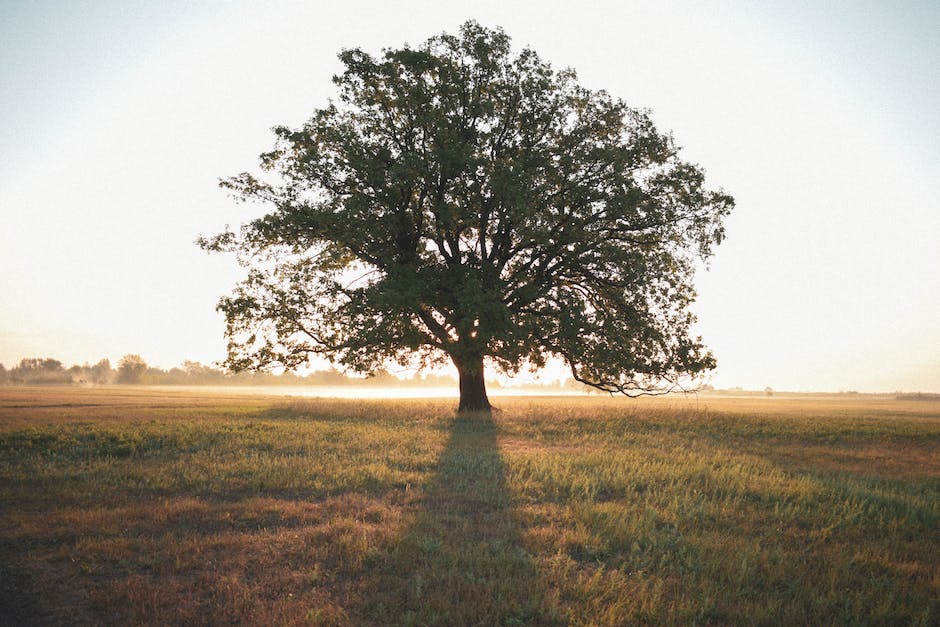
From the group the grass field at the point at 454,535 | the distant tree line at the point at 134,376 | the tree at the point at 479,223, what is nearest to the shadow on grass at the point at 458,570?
the grass field at the point at 454,535

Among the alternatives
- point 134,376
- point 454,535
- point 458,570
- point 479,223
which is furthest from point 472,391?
point 134,376

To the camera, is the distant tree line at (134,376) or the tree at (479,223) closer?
the tree at (479,223)

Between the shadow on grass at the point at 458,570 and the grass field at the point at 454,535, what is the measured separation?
0.03 m

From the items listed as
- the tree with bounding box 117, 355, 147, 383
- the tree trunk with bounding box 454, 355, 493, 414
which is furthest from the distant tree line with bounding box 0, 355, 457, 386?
the tree trunk with bounding box 454, 355, 493, 414

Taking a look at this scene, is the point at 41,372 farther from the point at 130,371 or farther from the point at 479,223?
the point at 479,223

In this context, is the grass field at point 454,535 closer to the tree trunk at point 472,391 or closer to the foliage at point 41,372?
the tree trunk at point 472,391

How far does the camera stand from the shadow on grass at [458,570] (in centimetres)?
519

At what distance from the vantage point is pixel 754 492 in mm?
10656

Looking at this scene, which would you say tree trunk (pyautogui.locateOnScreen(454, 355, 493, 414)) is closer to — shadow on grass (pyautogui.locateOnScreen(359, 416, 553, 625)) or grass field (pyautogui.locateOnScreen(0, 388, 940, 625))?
grass field (pyautogui.locateOnScreen(0, 388, 940, 625))

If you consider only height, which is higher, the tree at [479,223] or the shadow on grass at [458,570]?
the tree at [479,223]

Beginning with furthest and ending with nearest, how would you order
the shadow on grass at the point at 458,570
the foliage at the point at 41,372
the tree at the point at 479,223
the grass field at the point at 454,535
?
the foliage at the point at 41,372 → the tree at the point at 479,223 → the grass field at the point at 454,535 → the shadow on grass at the point at 458,570

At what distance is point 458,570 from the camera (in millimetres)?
6184

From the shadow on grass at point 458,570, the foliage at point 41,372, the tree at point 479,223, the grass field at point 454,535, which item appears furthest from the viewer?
the foliage at point 41,372

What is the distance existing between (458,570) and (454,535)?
1.26 meters
